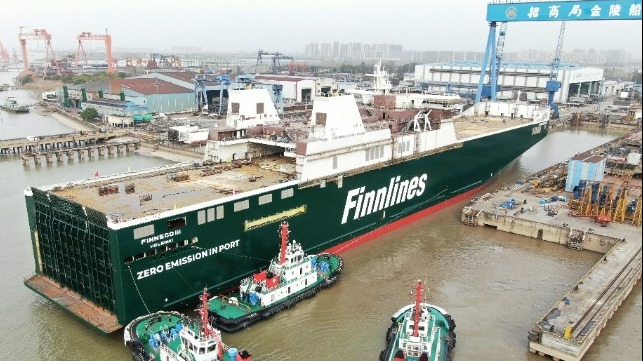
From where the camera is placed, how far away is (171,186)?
59.6ft

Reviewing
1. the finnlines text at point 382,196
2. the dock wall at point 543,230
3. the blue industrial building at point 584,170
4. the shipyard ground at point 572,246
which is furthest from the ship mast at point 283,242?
the blue industrial building at point 584,170

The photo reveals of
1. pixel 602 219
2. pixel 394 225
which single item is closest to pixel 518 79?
pixel 602 219

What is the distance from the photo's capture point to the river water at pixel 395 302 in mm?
14648

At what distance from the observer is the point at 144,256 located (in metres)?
14.2

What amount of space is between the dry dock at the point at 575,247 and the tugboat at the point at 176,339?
28.9ft

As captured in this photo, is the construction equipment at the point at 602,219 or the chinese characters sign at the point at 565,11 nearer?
the construction equipment at the point at 602,219

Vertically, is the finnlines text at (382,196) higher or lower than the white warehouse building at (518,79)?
lower

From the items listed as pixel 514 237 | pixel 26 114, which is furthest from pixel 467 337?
pixel 26 114

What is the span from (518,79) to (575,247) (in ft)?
211

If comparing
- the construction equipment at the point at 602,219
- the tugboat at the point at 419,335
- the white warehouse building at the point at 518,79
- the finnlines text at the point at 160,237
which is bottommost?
the tugboat at the point at 419,335

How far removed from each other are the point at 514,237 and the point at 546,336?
32.8ft

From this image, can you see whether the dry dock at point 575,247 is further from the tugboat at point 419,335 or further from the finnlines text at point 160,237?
the finnlines text at point 160,237

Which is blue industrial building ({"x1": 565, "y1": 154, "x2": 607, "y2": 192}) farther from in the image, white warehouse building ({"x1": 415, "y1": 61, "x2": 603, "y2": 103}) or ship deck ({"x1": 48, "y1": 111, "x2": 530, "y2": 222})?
white warehouse building ({"x1": 415, "y1": 61, "x2": 603, "y2": 103})

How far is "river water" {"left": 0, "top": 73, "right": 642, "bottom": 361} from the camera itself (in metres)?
14.6
